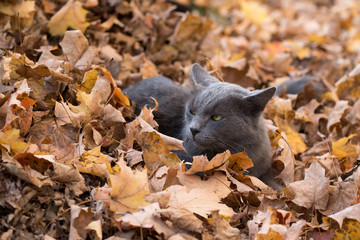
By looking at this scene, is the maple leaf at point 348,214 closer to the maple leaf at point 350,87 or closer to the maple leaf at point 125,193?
the maple leaf at point 125,193

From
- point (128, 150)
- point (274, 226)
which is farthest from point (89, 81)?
point (274, 226)

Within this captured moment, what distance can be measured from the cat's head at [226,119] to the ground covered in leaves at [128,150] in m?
0.25

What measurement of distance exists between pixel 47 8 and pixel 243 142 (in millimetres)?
2374

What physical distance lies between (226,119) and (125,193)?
3.66 ft

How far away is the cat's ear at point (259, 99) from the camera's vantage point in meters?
2.86

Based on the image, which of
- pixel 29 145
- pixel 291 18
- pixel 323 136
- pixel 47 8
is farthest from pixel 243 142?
pixel 291 18

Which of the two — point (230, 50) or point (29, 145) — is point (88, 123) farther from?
point (230, 50)

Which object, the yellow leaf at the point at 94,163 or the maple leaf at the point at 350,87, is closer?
the yellow leaf at the point at 94,163

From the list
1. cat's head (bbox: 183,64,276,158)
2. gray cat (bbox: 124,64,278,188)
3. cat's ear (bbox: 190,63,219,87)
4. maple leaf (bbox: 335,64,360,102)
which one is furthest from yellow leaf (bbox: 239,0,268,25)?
cat's head (bbox: 183,64,276,158)

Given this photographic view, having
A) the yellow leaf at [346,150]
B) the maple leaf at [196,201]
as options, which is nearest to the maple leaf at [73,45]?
the maple leaf at [196,201]

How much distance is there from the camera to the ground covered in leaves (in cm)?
207

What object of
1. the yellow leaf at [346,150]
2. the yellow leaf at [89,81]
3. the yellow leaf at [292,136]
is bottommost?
the yellow leaf at [292,136]

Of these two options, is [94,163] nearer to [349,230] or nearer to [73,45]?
[73,45]

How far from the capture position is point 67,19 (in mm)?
3797
